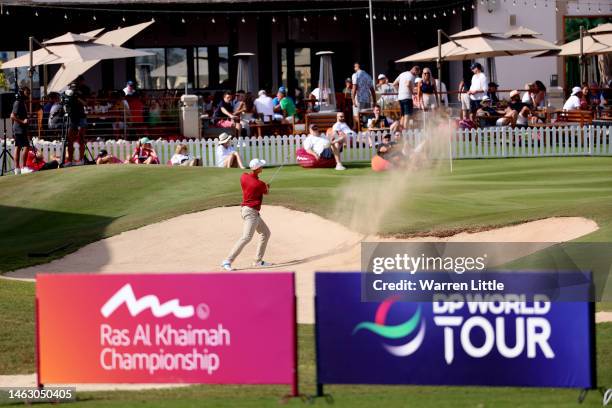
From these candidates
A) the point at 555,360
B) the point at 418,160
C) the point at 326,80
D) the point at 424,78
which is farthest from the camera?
the point at 326,80

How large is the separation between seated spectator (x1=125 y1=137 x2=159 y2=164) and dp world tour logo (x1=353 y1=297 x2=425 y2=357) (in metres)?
20.3

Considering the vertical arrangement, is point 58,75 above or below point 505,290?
above

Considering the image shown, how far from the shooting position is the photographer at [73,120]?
1129 inches

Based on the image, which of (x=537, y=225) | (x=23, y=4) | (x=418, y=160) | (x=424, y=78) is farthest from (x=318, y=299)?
(x=23, y=4)

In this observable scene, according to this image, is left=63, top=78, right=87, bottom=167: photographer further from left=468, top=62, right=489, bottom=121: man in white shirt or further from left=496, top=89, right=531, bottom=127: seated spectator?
left=496, top=89, right=531, bottom=127: seated spectator

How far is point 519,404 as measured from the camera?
9.65 m

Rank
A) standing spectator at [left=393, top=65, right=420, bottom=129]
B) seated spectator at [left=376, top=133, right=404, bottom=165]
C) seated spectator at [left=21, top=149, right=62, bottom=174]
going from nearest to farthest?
seated spectator at [left=376, top=133, right=404, bottom=165] → seated spectator at [left=21, top=149, right=62, bottom=174] → standing spectator at [left=393, top=65, right=420, bottom=129]

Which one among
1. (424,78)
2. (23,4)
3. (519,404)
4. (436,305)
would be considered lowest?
(519,404)

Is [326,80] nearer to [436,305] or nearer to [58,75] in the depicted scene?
[58,75]

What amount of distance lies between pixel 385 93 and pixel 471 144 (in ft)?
13.8

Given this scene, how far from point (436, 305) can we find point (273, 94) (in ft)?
100

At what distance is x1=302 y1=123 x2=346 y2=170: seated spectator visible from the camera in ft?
95.9

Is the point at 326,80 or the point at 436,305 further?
the point at 326,80

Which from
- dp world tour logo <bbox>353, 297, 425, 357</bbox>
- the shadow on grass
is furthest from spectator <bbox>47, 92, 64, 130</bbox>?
dp world tour logo <bbox>353, 297, 425, 357</bbox>
